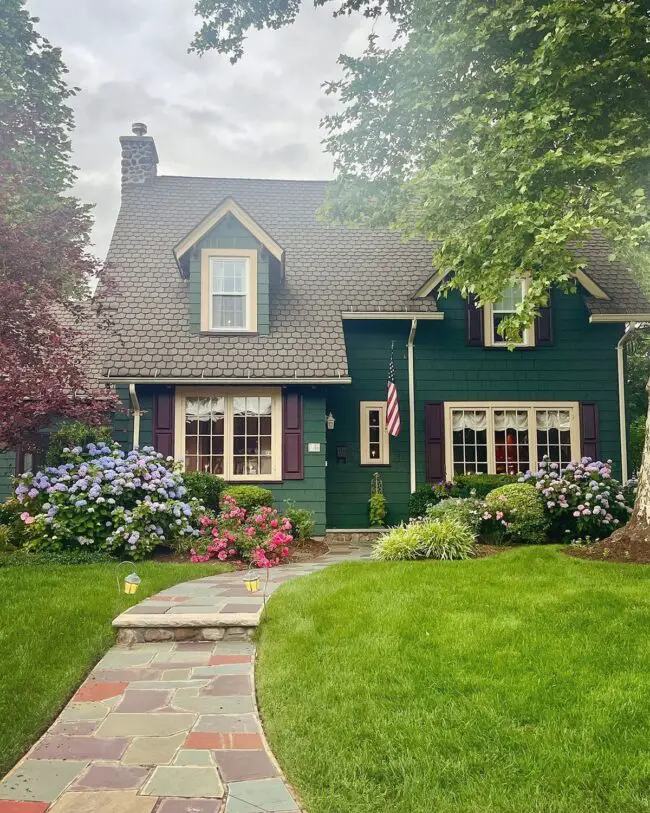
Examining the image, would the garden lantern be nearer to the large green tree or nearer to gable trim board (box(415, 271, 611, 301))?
the large green tree

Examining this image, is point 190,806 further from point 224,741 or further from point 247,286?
point 247,286

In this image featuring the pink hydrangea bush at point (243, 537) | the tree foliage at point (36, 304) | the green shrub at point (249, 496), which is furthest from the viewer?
the green shrub at point (249, 496)

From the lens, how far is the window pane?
13367 millimetres

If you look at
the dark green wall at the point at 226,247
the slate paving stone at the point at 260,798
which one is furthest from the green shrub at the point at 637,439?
the slate paving stone at the point at 260,798

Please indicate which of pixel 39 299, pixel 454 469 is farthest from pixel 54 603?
pixel 454 469

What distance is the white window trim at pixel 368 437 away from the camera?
13.8 m

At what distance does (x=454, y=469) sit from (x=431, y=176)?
21.8ft

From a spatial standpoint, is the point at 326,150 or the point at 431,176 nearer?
the point at 431,176

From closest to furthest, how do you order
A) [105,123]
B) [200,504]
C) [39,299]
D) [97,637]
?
1. [97,637]
2. [39,299]
3. [200,504]
4. [105,123]

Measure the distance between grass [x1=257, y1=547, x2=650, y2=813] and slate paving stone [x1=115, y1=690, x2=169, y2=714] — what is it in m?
0.67

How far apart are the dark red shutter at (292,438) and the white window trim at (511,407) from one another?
126 inches

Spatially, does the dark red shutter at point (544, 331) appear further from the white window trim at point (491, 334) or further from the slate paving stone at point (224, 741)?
the slate paving stone at point (224, 741)

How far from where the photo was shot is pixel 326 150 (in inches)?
420

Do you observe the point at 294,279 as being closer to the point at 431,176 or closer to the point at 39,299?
the point at 431,176
